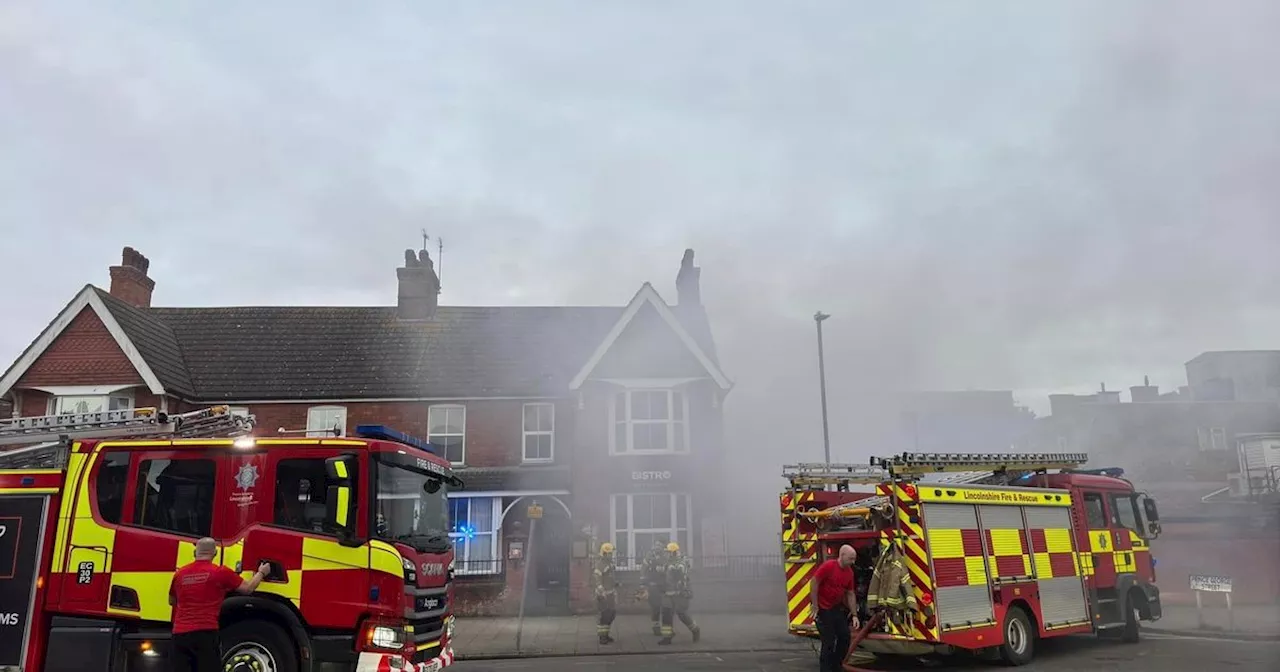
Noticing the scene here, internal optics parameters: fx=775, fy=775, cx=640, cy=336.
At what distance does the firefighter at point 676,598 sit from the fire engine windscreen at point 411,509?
512cm

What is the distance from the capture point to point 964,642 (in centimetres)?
850

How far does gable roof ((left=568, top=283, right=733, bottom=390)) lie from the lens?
17703mm

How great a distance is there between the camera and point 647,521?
1736cm

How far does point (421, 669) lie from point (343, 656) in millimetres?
688

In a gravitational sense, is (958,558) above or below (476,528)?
below

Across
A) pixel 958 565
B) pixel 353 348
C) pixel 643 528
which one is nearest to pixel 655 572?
pixel 643 528

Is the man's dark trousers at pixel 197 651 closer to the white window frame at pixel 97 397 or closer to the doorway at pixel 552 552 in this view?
the doorway at pixel 552 552

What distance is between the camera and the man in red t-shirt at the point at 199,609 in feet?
19.5

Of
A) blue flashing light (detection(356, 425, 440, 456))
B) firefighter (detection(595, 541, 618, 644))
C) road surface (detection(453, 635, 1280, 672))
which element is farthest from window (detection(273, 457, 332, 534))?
firefighter (detection(595, 541, 618, 644))

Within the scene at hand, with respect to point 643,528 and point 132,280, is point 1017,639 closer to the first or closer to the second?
point 643,528

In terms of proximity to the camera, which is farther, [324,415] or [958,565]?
[324,415]

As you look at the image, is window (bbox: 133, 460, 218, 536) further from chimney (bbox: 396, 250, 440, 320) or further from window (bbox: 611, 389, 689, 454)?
chimney (bbox: 396, 250, 440, 320)

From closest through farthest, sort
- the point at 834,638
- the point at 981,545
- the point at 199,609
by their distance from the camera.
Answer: the point at 199,609
the point at 834,638
the point at 981,545

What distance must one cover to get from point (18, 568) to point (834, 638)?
7.58m
